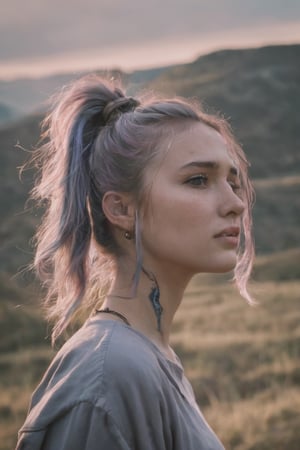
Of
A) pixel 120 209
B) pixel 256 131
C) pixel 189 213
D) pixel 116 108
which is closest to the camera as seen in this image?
pixel 189 213

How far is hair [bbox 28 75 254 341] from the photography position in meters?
2.58

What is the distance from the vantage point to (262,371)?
11.4m

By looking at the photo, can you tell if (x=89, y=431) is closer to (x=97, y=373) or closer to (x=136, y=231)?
(x=97, y=373)

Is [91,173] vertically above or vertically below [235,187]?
above

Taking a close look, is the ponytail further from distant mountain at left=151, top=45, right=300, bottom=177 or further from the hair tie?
distant mountain at left=151, top=45, right=300, bottom=177

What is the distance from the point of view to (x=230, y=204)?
2.52m

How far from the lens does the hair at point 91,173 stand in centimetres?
258

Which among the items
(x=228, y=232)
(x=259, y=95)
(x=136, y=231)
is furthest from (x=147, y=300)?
(x=259, y=95)

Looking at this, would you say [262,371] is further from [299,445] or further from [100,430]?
[100,430]

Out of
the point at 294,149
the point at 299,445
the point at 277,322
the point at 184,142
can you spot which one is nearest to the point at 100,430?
the point at 184,142

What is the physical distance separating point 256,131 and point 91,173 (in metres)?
80.9

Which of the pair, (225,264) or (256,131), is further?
(256,131)

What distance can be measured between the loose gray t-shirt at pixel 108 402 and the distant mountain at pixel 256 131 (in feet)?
134

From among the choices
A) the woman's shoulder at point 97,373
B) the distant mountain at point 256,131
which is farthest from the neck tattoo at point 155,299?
the distant mountain at point 256,131
